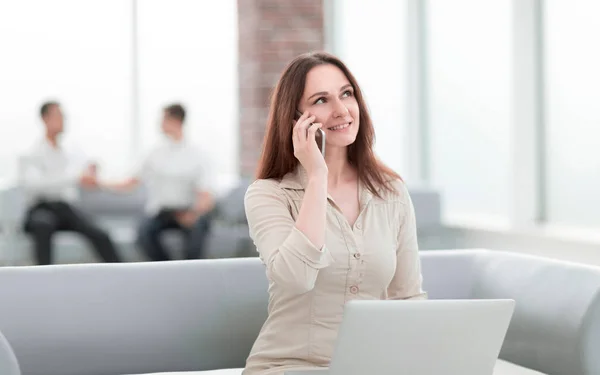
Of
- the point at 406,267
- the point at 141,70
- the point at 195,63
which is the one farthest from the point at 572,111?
the point at 141,70

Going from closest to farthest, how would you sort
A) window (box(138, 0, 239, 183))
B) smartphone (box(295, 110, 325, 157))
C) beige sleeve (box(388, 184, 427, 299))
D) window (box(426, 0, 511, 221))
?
smartphone (box(295, 110, 325, 157)), beige sleeve (box(388, 184, 427, 299)), window (box(426, 0, 511, 221)), window (box(138, 0, 239, 183))

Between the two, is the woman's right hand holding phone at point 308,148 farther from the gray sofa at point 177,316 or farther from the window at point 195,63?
the window at point 195,63

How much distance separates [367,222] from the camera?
8.49 feet

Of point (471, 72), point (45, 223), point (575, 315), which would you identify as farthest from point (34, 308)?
point (471, 72)

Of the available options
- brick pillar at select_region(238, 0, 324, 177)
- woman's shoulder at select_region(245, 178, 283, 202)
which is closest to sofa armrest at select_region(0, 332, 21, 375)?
woman's shoulder at select_region(245, 178, 283, 202)

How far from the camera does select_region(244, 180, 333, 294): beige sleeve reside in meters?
A: 2.32

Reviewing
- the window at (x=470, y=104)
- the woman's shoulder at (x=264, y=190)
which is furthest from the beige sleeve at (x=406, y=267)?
the window at (x=470, y=104)

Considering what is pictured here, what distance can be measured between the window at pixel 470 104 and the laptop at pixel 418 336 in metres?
4.34

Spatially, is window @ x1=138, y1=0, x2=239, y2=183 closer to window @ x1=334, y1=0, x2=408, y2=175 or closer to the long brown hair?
window @ x1=334, y1=0, x2=408, y2=175

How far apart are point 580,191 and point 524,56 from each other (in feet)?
2.97

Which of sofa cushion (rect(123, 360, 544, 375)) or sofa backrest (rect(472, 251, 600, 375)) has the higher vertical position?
sofa backrest (rect(472, 251, 600, 375))

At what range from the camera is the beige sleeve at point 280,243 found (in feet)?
7.60

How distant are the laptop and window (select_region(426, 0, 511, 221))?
4335 mm

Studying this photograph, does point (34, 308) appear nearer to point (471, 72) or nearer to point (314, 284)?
point (314, 284)
